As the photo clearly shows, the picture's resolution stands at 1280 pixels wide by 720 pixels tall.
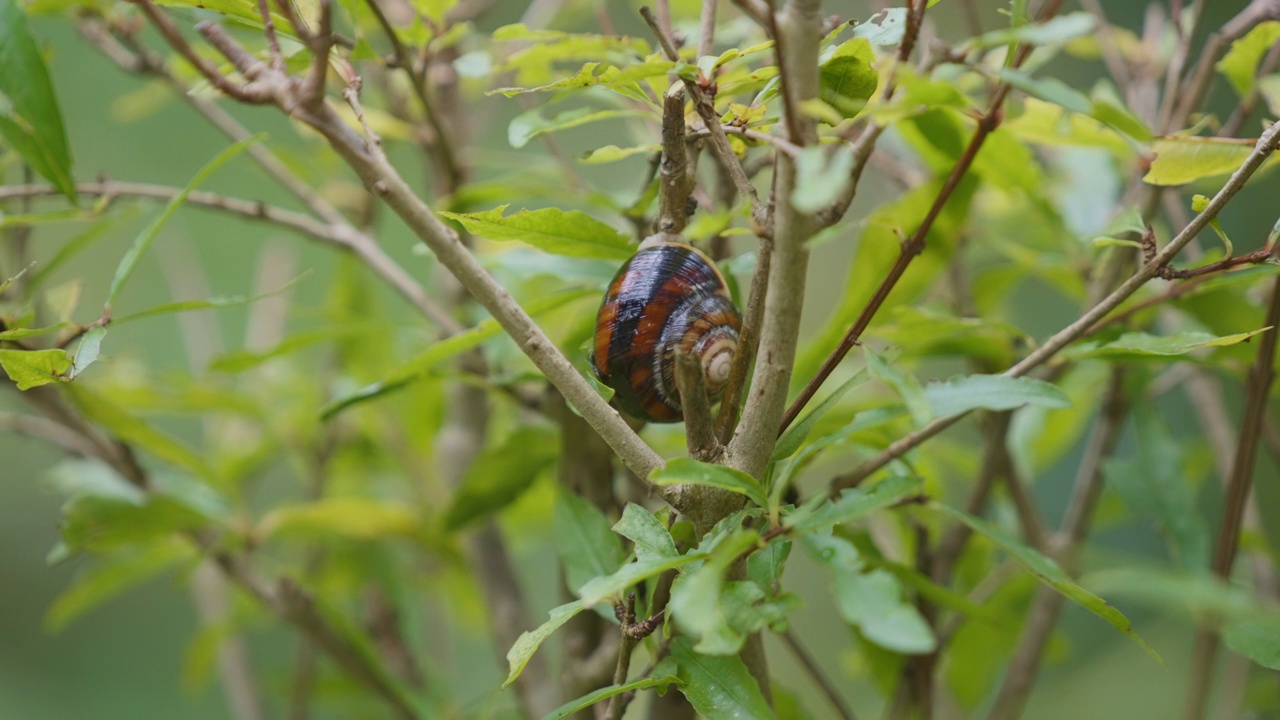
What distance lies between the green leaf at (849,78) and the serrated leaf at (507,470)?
0.30m

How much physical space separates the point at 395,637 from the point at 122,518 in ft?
0.92

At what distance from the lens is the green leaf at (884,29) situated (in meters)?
0.36

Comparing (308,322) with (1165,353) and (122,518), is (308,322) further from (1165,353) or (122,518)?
(1165,353)

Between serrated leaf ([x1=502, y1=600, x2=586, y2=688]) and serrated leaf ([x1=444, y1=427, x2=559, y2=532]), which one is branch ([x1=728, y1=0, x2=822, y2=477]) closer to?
serrated leaf ([x1=502, y1=600, x2=586, y2=688])

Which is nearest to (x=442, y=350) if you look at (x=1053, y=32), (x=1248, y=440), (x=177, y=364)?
(x=1053, y=32)

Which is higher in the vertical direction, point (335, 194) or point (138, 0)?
point (138, 0)

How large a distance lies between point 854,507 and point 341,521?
1.59 ft

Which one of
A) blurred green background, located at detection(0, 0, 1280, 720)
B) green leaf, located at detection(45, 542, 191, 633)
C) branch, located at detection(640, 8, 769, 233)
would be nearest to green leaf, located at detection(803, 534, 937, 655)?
branch, located at detection(640, 8, 769, 233)

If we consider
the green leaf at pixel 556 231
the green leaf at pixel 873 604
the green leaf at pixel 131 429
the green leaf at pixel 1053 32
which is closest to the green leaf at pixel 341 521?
the green leaf at pixel 131 429

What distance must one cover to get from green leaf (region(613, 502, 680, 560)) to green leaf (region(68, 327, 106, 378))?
0.72 ft

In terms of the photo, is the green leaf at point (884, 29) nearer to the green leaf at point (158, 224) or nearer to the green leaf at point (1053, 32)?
the green leaf at point (1053, 32)

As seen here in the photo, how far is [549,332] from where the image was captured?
671 mm

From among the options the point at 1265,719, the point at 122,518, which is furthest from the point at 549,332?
the point at 1265,719

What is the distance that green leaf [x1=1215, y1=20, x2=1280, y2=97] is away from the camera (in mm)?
487
